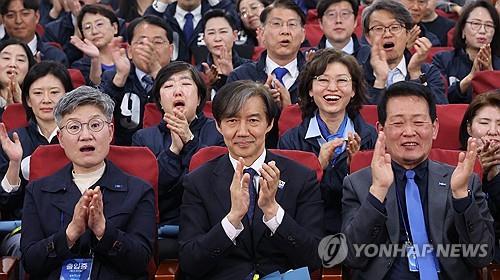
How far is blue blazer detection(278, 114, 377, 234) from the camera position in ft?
15.1

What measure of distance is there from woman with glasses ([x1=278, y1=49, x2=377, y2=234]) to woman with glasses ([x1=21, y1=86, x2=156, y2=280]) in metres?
0.91

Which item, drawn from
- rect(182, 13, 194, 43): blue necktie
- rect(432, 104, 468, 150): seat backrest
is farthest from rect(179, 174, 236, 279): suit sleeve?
rect(182, 13, 194, 43): blue necktie

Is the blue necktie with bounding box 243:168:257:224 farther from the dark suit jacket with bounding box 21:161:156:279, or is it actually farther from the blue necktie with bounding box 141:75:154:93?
the blue necktie with bounding box 141:75:154:93

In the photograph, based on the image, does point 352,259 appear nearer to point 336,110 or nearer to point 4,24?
point 336,110

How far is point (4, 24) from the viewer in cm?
708

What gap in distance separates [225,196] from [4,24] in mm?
3480

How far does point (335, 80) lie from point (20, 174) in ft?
5.06

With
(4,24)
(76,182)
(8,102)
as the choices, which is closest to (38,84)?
(8,102)

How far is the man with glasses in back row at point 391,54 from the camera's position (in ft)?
18.7

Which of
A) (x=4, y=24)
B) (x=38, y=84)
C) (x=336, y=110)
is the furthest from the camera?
(x=4, y=24)

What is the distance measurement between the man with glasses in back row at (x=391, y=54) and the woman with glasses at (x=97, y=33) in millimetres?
1645

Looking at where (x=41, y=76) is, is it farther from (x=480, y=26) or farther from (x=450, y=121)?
(x=480, y=26)

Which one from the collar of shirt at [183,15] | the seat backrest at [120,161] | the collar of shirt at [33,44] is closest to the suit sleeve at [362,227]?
the seat backrest at [120,161]
